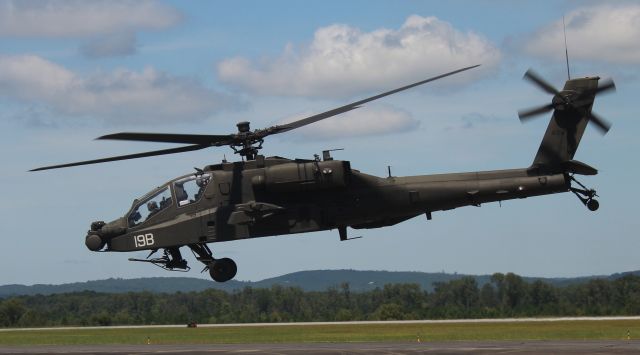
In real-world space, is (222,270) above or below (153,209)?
below

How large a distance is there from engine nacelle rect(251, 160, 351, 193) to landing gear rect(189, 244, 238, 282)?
11.2 ft

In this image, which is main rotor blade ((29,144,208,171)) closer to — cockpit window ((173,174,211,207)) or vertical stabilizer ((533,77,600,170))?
cockpit window ((173,174,211,207))

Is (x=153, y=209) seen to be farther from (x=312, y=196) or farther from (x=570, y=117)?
(x=570, y=117)

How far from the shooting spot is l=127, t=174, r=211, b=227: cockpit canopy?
36.5 m

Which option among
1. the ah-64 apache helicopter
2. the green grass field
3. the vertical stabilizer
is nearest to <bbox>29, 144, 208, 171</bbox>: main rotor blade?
the ah-64 apache helicopter

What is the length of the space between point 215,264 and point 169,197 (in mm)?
2956

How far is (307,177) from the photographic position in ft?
116

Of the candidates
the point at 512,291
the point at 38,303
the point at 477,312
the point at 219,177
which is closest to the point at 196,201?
the point at 219,177

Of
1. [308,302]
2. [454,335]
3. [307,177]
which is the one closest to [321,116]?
[307,177]

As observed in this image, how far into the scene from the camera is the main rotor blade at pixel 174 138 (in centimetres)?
3293

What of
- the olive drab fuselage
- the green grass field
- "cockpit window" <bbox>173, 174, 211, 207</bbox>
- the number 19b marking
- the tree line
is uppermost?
"cockpit window" <bbox>173, 174, 211, 207</bbox>

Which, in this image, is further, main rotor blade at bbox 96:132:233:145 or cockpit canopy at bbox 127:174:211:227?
cockpit canopy at bbox 127:174:211:227

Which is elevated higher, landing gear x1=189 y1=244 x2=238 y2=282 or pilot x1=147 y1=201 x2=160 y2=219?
pilot x1=147 y1=201 x2=160 y2=219

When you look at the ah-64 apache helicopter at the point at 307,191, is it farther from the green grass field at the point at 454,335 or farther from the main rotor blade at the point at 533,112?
the green grass field at the point at 454,335
